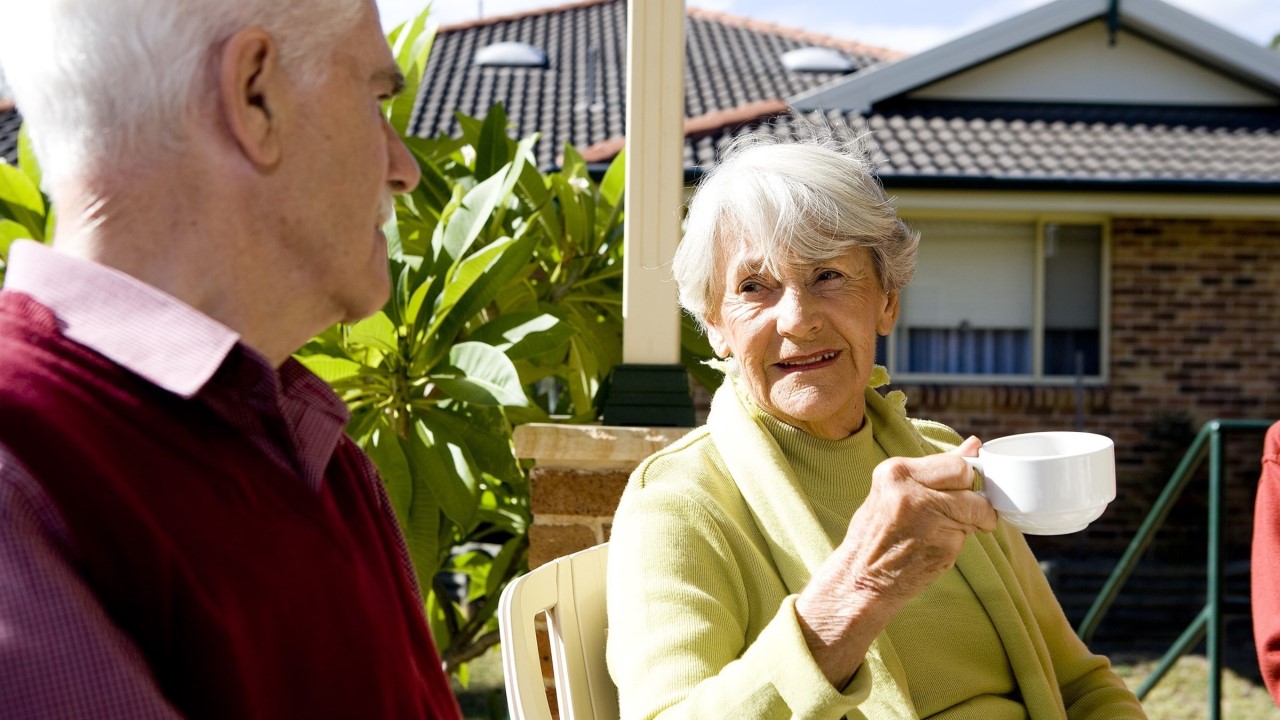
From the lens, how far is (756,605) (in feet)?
6.11

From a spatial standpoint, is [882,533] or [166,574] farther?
[882,533]

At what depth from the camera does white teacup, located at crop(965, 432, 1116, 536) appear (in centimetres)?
153

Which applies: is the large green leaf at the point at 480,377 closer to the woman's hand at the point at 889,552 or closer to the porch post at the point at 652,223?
the porch post at the point at 652,223

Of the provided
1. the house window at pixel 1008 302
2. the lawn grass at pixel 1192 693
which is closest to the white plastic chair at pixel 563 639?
the lawn grass at pixel 1192 693

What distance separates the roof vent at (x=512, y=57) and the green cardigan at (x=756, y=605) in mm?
11757

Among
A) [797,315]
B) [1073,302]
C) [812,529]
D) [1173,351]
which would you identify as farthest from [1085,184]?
[812,529]

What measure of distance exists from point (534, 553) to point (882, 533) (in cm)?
137

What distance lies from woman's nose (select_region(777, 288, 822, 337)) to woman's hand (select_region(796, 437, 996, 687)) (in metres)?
0.52

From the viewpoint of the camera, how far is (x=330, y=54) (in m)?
0.93

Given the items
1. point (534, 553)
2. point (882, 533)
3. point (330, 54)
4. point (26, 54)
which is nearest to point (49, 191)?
point (26, 54)

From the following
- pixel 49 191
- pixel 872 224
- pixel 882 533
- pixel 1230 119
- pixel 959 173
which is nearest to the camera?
pixel 49 191

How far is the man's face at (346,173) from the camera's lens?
926 mm

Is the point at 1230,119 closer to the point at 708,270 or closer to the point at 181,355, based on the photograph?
the point at 708,270

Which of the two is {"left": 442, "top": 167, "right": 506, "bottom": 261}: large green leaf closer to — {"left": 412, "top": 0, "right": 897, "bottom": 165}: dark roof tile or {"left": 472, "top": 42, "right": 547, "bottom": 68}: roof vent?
{"left": 412, "top": 0, "right": 897, "bottom": 165}: dark roof tile
